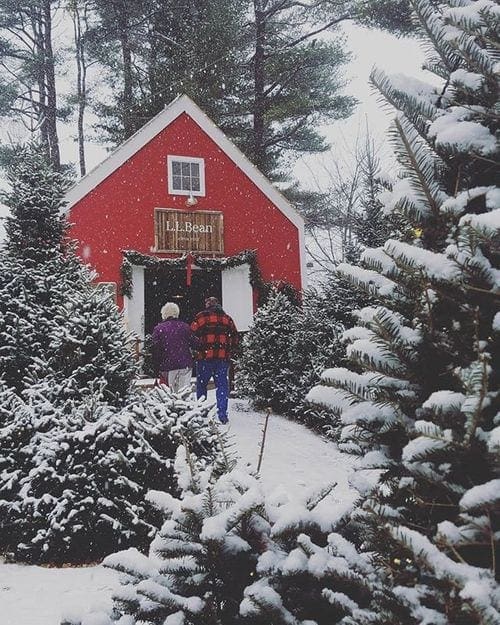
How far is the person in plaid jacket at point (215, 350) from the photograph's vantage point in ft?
33.4

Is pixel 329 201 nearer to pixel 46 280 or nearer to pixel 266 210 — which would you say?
pixel 266 210

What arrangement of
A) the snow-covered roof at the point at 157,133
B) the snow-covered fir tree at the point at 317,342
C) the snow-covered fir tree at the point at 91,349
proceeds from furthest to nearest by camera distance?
1. the snow-covered roof at the point at 157,133
2. the snow-covered fir tree at the point at 317,342
3. the snow-covered fir tree at the point at 91,349

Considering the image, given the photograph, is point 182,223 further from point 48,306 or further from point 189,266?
point 48,306

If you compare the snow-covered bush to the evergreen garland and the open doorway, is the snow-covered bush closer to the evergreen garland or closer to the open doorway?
the evergreen garland

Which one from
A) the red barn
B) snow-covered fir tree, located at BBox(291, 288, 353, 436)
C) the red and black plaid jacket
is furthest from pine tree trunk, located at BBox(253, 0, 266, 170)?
the red and black plaid jacket

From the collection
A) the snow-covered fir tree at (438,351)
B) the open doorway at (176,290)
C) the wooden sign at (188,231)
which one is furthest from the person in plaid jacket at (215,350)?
the snow-covered fir tree at (438,351)

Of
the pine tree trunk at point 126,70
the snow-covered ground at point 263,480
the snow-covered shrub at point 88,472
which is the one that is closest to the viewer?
the snow-covered ground at point 263,480

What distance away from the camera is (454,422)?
153cm

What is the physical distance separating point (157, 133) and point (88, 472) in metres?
13.3

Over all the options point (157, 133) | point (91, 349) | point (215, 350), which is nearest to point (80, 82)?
point (157, 133)

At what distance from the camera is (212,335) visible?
10188 millimetres

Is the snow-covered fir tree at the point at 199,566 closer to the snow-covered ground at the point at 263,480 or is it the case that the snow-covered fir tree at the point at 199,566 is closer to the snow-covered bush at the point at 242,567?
the snow-covered bush at the point at 242,567

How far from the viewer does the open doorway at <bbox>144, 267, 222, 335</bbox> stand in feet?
56.3

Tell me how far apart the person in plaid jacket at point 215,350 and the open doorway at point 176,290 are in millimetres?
6615
